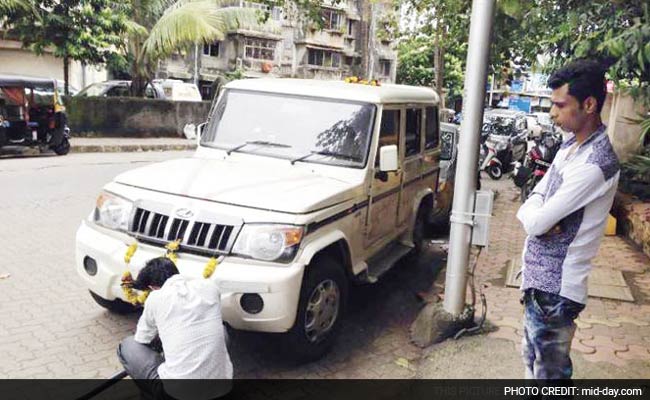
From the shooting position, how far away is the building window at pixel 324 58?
4091 centimetres

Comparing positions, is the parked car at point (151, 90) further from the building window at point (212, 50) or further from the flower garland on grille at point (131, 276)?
the flower garland on grille at point (131, 276)

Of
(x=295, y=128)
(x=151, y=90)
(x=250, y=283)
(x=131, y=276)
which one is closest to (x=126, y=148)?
(x=151, y=90)

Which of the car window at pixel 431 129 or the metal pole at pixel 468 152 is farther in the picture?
the car window at pixel 431 129

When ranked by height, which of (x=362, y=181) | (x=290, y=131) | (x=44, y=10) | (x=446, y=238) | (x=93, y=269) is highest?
(x=44, y=10)

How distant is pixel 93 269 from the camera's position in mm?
4121

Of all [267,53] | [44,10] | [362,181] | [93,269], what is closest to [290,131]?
[362,181]

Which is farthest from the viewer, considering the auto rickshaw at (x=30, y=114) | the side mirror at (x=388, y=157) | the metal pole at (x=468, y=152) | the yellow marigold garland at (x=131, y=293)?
the auto rickshaw at (x=30, y=114)

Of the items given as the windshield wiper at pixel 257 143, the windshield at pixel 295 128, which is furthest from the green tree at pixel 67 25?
the windshield wiper at pixel 257 143

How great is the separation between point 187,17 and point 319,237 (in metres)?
15.9

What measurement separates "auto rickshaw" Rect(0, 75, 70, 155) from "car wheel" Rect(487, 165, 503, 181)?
34.9 feet

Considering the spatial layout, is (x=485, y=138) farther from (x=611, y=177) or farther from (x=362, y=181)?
(x=611, y=177)

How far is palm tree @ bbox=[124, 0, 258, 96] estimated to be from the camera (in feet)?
59.2

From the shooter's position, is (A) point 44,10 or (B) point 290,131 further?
(A) point 44,10

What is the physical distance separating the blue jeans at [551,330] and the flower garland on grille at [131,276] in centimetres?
191
